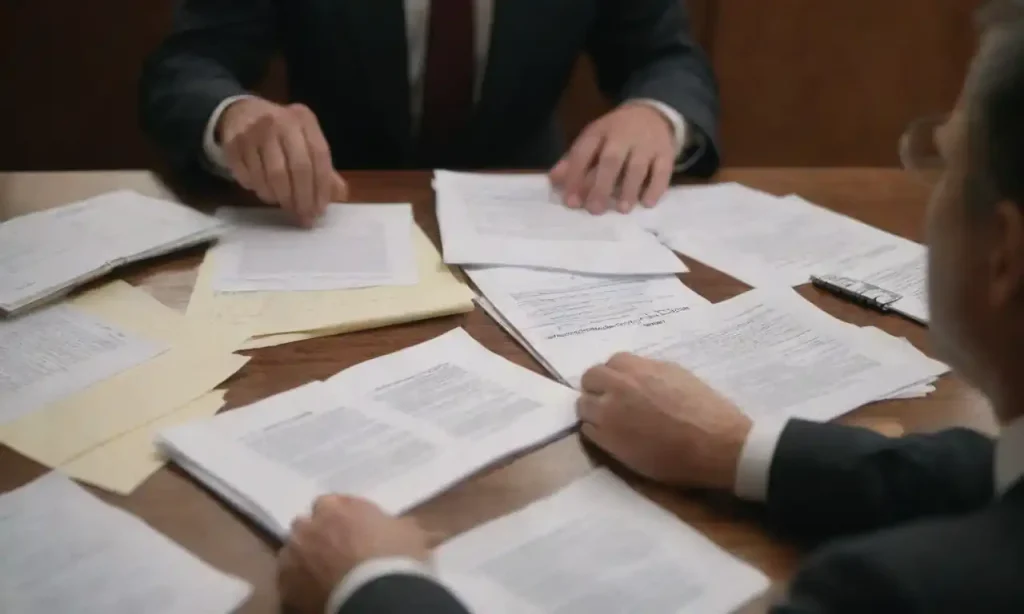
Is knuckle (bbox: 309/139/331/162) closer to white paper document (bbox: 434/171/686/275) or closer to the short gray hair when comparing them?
white paper document (bbox: 434/171/686/275)

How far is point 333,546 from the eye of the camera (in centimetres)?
61

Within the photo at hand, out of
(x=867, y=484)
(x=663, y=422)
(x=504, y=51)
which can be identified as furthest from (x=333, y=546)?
(x=504, y=51)

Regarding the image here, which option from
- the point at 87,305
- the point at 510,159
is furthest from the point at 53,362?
the point at 510,159

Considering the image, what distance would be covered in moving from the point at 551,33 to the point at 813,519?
3.29 feet

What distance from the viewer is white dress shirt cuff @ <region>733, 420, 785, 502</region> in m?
0.71

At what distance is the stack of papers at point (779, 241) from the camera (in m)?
1.10

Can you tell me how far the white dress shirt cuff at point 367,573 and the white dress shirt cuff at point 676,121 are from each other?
0.90 meters

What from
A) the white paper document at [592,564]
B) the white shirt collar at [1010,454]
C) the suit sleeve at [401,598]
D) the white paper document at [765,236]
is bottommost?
the white paper document at [592,564]

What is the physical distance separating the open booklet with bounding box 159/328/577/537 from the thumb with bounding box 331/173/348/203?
353 millimetres

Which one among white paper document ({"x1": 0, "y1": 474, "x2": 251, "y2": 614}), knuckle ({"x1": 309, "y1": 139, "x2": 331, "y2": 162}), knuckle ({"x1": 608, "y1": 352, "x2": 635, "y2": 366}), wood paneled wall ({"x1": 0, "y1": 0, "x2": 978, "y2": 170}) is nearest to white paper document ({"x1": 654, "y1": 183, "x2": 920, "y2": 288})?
knuckle ({"x1": 608, "y1": 352, "x2": 635, "y2": 366})

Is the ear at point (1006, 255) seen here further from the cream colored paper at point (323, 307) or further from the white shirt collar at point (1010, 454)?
the cream colored paper at point (323, 307)

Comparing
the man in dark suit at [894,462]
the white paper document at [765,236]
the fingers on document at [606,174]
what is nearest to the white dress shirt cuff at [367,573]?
the man in dark suit at [894,462]

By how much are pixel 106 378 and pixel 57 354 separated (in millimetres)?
68

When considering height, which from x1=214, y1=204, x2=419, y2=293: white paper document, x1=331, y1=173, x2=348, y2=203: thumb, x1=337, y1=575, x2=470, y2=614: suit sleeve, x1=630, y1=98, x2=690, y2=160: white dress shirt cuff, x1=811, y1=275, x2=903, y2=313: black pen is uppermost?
x1=630, y1=98, x2=690, y2=160: white dress shirt cuff
